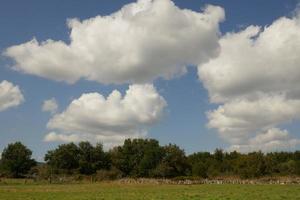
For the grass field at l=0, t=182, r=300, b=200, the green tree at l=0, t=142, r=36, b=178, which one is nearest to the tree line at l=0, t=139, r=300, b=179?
the green tree at l=0, t=142, r=36, b=178

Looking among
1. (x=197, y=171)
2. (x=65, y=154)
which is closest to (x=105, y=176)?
(x=65, y=154)

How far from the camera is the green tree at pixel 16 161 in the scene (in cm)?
13638

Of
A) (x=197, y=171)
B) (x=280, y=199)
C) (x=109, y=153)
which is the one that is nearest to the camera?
(x=280, y=199)

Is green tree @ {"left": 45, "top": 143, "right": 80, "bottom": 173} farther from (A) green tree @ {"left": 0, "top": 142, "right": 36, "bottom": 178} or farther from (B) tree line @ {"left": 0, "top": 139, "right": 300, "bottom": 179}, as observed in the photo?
(A) green tree @ {"left": 0, "top": 142, "right": 36, "bottom": 178}

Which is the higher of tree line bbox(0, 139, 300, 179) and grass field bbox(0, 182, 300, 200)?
tree line bbox(0, 139, 300, 179)

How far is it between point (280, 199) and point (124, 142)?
336ft

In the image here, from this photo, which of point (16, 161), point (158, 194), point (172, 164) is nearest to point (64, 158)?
point (16, 161)

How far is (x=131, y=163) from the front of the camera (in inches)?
5157

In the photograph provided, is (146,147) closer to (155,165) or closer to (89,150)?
(155,165)

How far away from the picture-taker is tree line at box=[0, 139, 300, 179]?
12194 cm

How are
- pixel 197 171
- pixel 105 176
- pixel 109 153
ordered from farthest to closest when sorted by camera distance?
pixel 109 153 < pixel 197 171 < pixel 105 176

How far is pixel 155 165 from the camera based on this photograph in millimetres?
130375

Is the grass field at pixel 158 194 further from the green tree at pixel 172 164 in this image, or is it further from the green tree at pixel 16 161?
the green tree at pixel 16 161

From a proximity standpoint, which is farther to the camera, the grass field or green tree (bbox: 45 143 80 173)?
green tree (bbox: 45 143 80 173)
